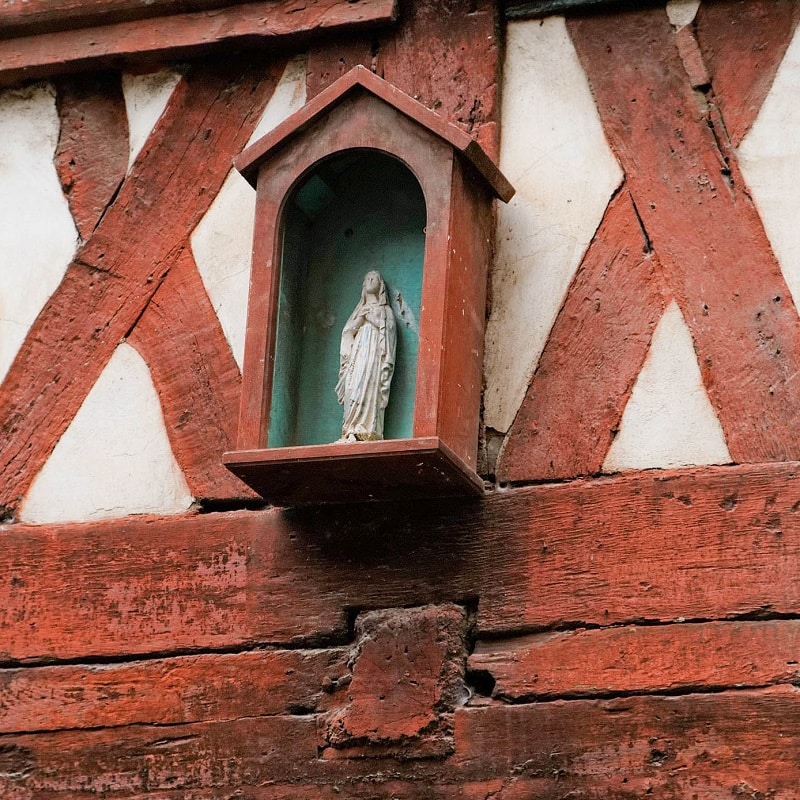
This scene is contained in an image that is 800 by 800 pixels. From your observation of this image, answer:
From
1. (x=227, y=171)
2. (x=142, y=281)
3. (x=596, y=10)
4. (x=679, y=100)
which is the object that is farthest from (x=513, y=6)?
(x=142, y=281)

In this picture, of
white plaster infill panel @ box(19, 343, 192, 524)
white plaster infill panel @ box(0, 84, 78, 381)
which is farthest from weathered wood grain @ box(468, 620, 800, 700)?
white plaster infill panel @ box(0, 84, 78, 381)

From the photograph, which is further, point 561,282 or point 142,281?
point 142,281

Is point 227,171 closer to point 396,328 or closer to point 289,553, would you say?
point 396,328

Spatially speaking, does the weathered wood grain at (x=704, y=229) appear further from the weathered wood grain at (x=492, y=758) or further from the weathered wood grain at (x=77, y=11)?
the weathered wood grain at (x=77, y=11)

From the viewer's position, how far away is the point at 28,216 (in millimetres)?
4562

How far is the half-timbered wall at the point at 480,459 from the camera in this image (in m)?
3.67

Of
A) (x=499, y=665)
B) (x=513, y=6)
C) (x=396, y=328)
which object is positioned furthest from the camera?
(x=513, y=6)

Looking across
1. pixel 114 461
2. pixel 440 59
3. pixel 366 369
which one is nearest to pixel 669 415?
pixel 366 369

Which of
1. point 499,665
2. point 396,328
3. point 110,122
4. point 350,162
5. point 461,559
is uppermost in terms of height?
point 110,122

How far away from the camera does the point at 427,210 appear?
12.8ft

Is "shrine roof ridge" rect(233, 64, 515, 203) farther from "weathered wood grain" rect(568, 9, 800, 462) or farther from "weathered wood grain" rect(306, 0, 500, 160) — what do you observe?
"weathered wood grain" rect(568, 9, 800, 462)

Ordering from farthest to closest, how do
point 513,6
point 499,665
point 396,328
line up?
point 513,6 → point 396,328 → point 499,665

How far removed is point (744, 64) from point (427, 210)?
83 cm

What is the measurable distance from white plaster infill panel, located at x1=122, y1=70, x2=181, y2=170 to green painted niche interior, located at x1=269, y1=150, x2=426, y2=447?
62 centimetres
